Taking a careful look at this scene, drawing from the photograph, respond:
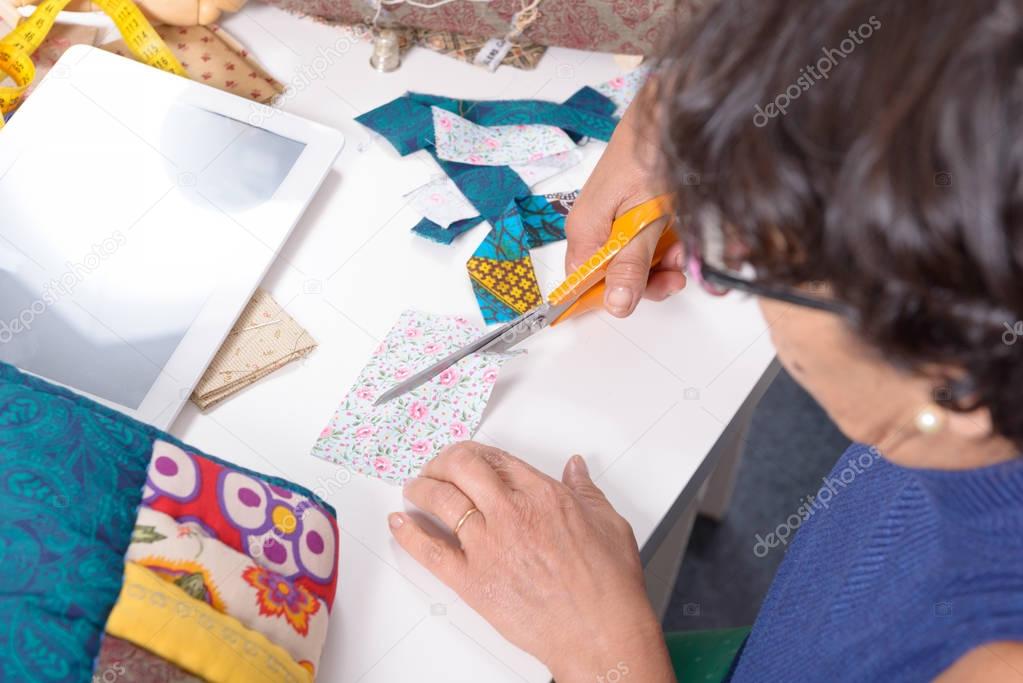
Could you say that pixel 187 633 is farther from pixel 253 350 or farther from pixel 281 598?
pixel 253 350

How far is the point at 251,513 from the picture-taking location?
0.77m

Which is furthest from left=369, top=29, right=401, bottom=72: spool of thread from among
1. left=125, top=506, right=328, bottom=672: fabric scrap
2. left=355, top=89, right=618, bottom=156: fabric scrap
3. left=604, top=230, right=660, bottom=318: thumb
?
left=125, top=506, right=328, bottom=672: fabric scrap

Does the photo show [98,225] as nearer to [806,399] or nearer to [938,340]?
[938,340]

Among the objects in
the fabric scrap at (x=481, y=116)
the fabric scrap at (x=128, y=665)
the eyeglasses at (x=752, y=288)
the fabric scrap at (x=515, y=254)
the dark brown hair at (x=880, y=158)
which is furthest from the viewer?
the fabric scrap at (x=481, y=116)

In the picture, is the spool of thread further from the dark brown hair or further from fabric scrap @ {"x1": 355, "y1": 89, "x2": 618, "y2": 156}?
the dark brown hair

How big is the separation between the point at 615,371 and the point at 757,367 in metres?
0.14

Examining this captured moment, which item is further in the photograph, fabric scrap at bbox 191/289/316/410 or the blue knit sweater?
fabric scrap at bbox 191/289/316/410

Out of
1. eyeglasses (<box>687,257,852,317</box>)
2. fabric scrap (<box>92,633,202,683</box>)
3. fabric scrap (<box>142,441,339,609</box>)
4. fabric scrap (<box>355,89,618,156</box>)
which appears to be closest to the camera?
eyeglasses (<box>687,257,852,317</box>)

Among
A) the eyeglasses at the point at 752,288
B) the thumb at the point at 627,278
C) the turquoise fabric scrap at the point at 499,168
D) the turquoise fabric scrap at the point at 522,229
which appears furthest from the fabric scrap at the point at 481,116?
the eyeglasses at the point at 752,288

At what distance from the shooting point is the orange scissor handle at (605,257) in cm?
96

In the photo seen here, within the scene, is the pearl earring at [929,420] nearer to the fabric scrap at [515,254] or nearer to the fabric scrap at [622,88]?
the fabric scrap at [515,254]

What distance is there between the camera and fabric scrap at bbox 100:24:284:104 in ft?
3.70

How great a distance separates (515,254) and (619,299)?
0.14m

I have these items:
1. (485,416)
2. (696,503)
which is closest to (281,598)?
(485,416)
